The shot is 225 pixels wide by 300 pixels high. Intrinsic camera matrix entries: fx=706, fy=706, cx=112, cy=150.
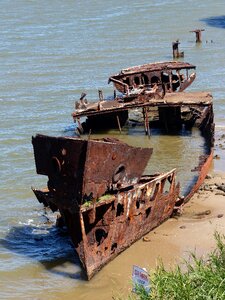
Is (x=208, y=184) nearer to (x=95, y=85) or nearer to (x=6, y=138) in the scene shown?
(x=6, y=138)

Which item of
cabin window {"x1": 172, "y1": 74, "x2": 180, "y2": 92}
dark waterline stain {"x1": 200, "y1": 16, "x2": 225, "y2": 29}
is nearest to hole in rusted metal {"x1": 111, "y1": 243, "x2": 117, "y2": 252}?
cabin window {"x1": 172, "y1": 74, "x2": 180, "y2": 92}

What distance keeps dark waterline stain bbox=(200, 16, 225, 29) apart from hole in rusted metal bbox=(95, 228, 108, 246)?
34921 mm

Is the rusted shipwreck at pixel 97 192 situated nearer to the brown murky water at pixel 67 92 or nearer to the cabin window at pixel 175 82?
the brown murky water at pixel 67 92

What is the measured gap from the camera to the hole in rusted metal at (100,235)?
1263cm

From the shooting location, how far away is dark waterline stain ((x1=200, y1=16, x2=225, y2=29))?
46106 millimetres

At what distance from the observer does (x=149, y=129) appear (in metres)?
22.8

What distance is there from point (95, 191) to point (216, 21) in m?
37.2

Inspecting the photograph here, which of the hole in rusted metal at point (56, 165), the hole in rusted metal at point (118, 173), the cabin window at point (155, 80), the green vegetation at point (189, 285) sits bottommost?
the green vegetation at point (189, 285)

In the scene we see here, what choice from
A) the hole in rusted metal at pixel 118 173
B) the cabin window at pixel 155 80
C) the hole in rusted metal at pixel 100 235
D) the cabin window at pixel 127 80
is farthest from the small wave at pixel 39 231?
the cabin window at pixel 155 80

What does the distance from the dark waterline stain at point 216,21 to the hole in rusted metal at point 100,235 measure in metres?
34.9

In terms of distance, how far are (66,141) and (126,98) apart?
10.3m

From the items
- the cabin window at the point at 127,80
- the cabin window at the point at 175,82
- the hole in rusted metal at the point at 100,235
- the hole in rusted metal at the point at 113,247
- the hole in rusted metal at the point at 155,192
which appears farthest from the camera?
the cabin window at the point at 175,82

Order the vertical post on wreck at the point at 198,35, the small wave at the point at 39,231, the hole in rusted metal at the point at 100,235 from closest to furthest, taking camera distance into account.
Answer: the hole in rusted metal at the point at 100,235, the small wave at the point at 39,231, the vertical post on wreck at the point at 198,35

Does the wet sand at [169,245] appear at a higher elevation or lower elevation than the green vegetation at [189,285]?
lower
